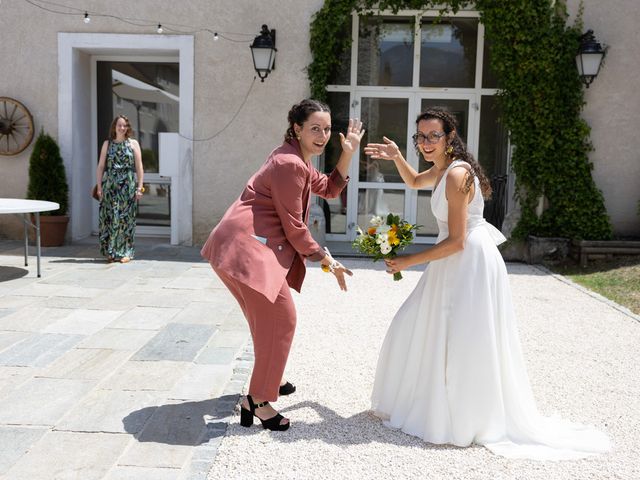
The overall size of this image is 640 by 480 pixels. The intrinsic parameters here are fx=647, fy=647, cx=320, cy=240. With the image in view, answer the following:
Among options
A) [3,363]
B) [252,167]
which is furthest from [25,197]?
[3,363]

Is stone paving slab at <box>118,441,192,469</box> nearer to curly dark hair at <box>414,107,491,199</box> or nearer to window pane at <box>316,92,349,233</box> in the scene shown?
curly dark hair at <box>414,107,491,199</box>

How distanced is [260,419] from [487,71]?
8161mm

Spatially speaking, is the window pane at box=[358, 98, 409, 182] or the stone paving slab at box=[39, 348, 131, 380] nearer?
the stone paving slab at box=[39, 348, 131, 380]

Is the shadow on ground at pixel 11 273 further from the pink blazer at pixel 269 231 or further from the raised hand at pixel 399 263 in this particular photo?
the raised hand at pixel 399 263

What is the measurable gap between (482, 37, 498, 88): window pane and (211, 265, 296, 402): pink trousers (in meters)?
7.79

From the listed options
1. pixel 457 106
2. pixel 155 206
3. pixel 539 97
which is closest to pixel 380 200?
pixel 457 106

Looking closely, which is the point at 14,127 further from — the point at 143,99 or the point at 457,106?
the point at 457,106

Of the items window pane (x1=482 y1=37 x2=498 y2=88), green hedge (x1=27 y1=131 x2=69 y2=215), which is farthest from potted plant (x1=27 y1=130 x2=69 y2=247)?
window pane (x1=482 y1=37 x2=498 y2=88)

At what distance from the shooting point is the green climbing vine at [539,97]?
29.7 feet

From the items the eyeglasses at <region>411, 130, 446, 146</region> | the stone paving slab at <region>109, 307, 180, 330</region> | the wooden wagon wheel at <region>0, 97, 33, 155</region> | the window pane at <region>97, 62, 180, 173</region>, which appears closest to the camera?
the eyeglasses at <region>411, 130, 446, 146</region>

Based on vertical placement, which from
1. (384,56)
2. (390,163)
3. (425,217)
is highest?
(384,56)

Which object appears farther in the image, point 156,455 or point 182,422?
point 182,422

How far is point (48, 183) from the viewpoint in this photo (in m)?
9.55

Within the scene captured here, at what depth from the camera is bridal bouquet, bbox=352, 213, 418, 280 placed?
347 centimetres
